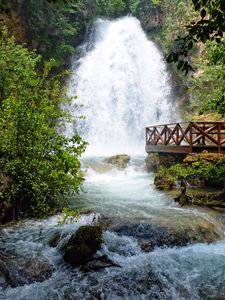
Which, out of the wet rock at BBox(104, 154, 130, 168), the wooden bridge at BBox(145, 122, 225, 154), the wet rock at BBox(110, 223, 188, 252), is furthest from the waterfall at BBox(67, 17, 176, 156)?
the wet rock at BBox(110, 223, 188, 252)

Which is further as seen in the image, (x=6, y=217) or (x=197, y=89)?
(x=197, y=89)

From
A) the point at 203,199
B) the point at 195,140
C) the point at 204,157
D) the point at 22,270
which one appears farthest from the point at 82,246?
the point at 195,140

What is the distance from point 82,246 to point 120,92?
19915 mm

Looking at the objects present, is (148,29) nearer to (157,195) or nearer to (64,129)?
(64,129)

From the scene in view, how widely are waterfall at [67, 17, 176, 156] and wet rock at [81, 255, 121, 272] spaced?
51.9 feet

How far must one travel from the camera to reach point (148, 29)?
31.1m

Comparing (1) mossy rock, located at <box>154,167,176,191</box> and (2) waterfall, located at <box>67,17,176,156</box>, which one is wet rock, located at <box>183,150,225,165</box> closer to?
(1) mossy rock, located at <box>154,167,176,191</box>

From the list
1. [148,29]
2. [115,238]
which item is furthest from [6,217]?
[148,29]

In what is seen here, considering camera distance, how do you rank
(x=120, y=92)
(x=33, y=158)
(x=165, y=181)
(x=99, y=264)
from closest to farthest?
(x=99, y=264), (x=33, y=158), (x=165, y=181), (x=120, y=92)

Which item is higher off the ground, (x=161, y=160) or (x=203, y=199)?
(x=161, y=160)

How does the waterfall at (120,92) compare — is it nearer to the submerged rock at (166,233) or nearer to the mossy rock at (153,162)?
the mossy rock at (153,162)

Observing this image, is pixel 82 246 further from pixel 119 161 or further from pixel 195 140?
pixel 119 161

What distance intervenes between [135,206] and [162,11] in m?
24.7

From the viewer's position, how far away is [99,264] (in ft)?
20.4
